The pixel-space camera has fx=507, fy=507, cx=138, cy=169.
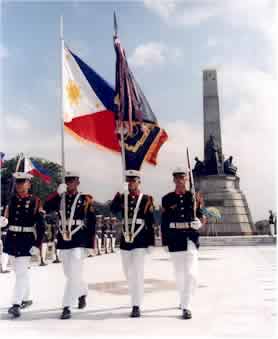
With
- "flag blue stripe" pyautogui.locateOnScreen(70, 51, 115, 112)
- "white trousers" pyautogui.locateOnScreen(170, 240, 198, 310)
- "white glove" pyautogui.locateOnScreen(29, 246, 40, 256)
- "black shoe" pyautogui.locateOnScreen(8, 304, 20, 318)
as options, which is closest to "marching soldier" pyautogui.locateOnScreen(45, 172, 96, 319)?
"white glove" pyautogui.locateOnScreen(29, 246, 40, 256)

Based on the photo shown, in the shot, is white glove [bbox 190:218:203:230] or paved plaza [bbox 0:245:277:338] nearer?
paved plaza [bbox 0:245:277:338]

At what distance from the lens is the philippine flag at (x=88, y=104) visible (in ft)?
22.3

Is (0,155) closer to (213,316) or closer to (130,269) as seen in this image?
(130,269)

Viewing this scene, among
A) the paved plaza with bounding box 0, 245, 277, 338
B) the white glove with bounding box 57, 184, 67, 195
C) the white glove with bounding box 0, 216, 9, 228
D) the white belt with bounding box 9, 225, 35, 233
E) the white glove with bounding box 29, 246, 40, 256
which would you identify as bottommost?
the paved plaza with bounding box 0, 245, 277, 338

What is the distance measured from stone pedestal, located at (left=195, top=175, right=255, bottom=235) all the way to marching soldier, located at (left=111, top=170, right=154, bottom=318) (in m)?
26.4

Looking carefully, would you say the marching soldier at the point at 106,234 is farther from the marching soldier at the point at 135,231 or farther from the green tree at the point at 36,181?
the green tree at the point at 36,181

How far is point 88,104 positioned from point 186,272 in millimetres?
2666

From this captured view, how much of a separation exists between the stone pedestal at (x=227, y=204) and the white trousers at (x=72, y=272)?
26.5 meters

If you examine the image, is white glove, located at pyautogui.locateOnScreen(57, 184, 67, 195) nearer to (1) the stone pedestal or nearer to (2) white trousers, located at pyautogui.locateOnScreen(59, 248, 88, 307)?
(2) white trousers, located at pyautogui.locateOnScreen(59, 248, 88, 307)

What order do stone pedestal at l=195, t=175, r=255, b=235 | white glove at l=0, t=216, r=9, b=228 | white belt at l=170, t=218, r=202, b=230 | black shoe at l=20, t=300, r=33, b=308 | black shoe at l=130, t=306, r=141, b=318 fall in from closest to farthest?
1. black shoe at l=130, t=306, r=141, b=318
2. white belt at l=170, t=218, r=202, b=230
3. white glove at l=0, t=216, r=9, b=228
4. black shoe at l=20, t=300, r=33, b=308
5. stone pedestal at l=195, t=175, r=255, b=235

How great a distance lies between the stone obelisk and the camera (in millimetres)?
31781

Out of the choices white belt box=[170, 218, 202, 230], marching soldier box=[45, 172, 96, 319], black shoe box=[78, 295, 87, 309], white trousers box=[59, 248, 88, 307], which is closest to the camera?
white trousers box=[59, 248, 88, 307]

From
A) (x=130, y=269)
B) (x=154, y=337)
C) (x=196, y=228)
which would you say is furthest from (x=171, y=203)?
(x=154, y=337)

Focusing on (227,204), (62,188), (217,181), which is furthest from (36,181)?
(62,188)
